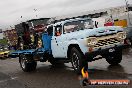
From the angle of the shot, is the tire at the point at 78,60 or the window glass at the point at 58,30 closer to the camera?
the tire at the point at 78,60

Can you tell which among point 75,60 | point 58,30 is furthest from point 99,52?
point 58,30

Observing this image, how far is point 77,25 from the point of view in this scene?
12.6 metres

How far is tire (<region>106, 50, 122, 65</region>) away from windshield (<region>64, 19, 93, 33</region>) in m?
1.46

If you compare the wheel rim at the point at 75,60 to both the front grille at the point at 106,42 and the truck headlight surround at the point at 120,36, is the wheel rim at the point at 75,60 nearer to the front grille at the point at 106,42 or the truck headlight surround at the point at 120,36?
the front grille at the point at 106,42

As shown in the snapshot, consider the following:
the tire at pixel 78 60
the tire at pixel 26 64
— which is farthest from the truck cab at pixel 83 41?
the tire at pixel 26 64

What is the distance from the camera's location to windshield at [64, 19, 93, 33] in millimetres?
12508

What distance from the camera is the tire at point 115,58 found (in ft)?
42.1

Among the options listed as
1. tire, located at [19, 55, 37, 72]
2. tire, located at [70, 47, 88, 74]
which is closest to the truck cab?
tire, located at [70, 47, 88, 74]

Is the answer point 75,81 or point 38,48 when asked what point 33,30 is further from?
point 75,81

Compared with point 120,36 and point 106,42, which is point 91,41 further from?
point 120,36

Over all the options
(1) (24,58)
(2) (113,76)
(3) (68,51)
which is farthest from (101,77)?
(1) (24,58)

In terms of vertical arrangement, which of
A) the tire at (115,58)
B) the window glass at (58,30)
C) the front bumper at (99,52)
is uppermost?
the window glass at (58,30)

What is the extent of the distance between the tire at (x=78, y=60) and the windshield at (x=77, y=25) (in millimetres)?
1035

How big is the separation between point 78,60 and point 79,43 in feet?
2.05
